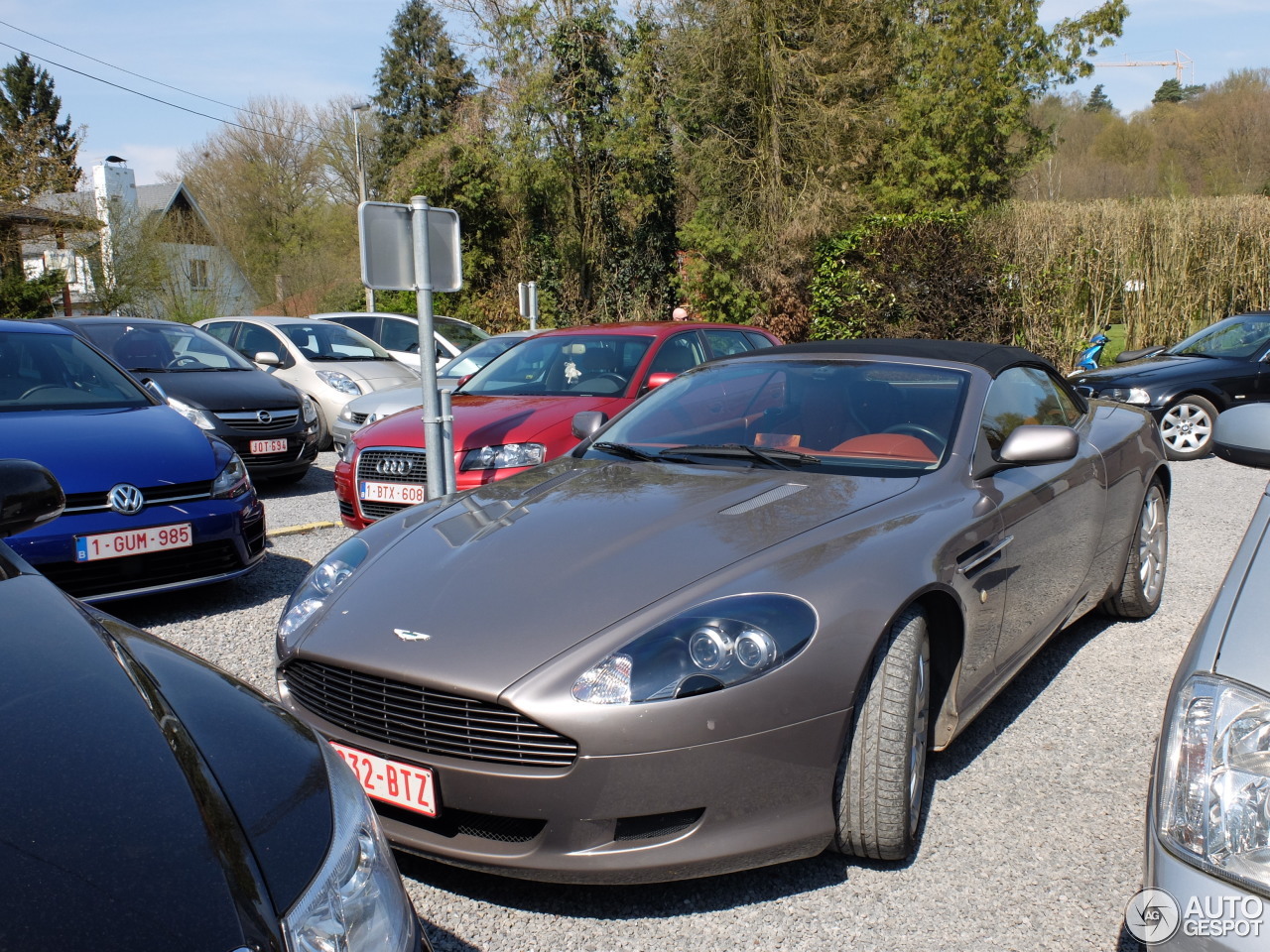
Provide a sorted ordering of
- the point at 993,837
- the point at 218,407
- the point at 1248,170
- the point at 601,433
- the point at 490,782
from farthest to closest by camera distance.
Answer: the point at 1248,170 < the point at 218,407 < the point at 601,433 < the point at 993,837 < the point at 490,782

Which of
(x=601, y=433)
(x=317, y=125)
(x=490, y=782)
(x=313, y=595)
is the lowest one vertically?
(x=490, y=782)

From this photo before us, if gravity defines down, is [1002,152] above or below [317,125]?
below

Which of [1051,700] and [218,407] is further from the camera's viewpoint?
[218,407]

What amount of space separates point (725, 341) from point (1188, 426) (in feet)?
18.2

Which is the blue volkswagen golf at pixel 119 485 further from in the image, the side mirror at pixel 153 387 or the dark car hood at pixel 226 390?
the dark car hood at pixel 226 390

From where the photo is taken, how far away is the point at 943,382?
12.5ft

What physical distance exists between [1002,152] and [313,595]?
22124mm

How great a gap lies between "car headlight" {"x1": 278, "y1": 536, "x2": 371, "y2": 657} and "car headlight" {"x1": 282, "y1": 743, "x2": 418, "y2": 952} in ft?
4.27

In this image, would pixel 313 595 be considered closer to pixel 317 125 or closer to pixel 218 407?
pixel 218 407

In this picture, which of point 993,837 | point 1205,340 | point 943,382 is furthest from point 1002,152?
point 993,837

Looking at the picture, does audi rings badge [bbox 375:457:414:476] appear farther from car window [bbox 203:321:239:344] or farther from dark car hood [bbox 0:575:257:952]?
car window [bbox 203:321:239:344]

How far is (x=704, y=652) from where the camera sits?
2.40 m

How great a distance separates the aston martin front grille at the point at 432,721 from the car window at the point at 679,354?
455cm

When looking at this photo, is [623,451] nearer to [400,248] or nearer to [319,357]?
[400,248]
